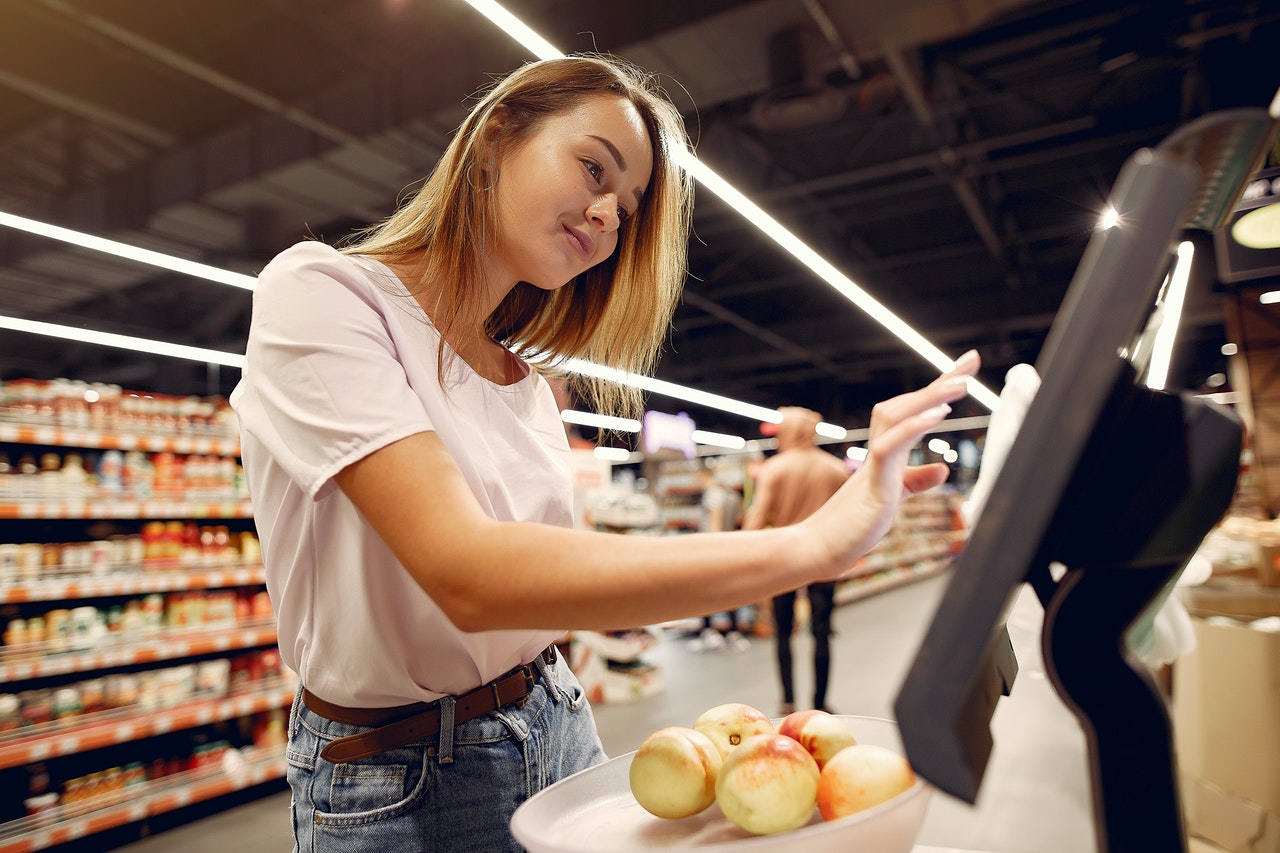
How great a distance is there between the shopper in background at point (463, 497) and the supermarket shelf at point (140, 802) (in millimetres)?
3900

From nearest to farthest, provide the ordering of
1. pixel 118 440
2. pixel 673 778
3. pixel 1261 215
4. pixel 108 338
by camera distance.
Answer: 1. pixel 673 778
2. pixel 1261 215
3. pixel 118 440
4. pixel 108 338

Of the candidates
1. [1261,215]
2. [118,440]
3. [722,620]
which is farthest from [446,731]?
[722,620]

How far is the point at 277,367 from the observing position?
0.80 m

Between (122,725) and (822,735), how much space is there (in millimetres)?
4509

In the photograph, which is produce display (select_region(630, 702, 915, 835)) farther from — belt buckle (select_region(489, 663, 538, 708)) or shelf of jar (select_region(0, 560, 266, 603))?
shelf of jar (select_region(0, 560, 266, 603))

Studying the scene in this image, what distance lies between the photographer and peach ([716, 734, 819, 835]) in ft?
2.29

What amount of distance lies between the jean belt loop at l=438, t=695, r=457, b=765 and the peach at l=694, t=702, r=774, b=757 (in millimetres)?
307

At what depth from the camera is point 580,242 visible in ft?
3.60

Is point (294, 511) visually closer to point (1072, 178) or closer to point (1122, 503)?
point (1122, 503)

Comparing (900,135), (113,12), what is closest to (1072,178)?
(900,135)

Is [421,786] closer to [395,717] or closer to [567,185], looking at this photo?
[395,717]

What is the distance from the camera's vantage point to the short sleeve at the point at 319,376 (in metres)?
0.76

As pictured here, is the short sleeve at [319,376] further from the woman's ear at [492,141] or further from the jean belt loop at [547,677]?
the jean belt loop at [547,677]

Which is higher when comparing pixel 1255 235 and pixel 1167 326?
pixel 1255 235
